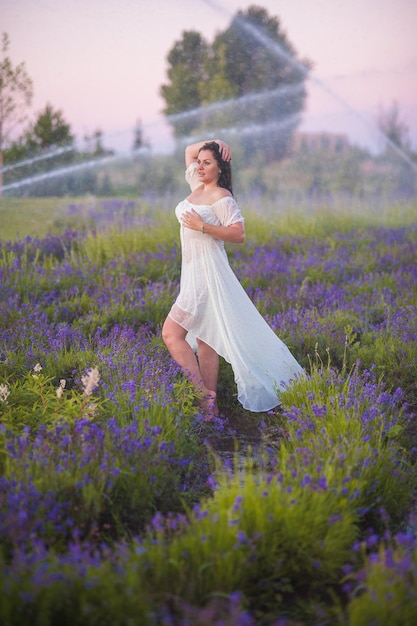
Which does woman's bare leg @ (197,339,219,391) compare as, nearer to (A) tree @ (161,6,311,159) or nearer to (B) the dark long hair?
(B) the dark long hair

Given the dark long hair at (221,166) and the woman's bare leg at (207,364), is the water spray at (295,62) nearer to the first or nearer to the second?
the dark long hair at (221,166)

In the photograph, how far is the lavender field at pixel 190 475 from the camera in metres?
2.31

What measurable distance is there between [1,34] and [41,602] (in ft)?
41.4

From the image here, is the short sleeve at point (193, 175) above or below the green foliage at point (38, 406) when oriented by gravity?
above

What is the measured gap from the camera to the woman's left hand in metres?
4.55

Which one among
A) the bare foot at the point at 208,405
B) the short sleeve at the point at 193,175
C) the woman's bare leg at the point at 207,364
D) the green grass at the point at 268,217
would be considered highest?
the short sleeve at the point at 193,175

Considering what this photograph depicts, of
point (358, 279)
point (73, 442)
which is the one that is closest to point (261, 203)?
point (358, 279)

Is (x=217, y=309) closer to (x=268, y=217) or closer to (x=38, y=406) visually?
(x=38, y=406)

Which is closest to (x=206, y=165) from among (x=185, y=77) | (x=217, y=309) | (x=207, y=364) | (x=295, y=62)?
(x=217, y=309)

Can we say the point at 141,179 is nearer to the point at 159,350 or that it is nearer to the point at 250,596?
the point at 159,350

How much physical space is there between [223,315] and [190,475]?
1.35 metres

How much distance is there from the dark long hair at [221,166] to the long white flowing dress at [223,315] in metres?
0.23

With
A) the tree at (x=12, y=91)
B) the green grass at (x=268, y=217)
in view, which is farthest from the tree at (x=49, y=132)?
the green grass at (x=268, y=217)

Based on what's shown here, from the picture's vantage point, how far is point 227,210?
4.64 meters
